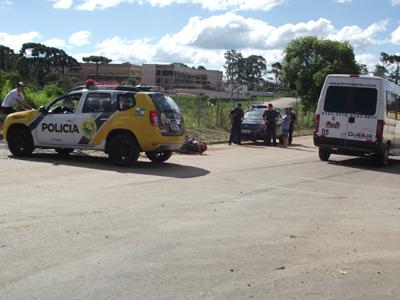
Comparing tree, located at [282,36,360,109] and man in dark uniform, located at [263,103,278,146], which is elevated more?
tree, located at [282,36,360,109]

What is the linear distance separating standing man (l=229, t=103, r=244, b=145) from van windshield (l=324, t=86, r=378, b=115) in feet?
20.5

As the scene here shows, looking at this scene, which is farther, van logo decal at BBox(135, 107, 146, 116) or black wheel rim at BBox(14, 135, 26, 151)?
black wheel rim at BBox(14, 135, 26, 151)

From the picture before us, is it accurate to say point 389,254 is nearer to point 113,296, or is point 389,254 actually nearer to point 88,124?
point 113,296

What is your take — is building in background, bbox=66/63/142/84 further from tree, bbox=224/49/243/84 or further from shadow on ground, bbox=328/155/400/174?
shadow on ground, bbox=328/155/400/174

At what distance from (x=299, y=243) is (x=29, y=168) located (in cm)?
743

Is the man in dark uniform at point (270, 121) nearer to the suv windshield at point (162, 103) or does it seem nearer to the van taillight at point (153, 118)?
the suv windshield at point (162, 103)

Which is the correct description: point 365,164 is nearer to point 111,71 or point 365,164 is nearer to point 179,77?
point 111,71

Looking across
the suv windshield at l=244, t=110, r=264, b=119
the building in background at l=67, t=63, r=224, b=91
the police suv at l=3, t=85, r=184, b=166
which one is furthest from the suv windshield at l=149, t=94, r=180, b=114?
the building in background at l=67, t=63, r=224, b=91

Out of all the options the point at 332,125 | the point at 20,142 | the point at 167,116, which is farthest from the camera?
the point at 332,125

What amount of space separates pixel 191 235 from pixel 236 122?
52.3 feet

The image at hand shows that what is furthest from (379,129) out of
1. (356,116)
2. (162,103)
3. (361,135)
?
(162,103)

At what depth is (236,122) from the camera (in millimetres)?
22750

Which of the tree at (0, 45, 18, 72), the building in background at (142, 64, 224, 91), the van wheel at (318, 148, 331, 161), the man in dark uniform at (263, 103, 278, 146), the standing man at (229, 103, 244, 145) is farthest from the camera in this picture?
the building in background at (142, 64, 224, 91)

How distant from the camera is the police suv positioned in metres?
13.3
